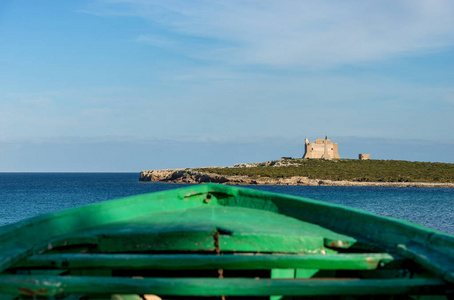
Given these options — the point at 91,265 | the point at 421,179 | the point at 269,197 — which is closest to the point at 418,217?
the point at 269,197

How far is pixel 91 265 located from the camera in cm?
336

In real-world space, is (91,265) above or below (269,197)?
below

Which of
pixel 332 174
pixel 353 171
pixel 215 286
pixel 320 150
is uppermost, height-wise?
pixel 320 150

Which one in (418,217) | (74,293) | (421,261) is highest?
(421,261)

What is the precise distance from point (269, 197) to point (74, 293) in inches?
113

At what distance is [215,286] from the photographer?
2.78m

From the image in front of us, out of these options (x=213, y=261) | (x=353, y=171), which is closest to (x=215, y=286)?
(x=213, y=261)

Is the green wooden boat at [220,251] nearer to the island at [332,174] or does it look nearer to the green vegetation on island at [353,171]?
the island at [332,174]

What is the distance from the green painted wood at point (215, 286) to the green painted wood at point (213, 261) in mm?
317

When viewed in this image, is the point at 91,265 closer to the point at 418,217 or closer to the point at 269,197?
the point at 269,197

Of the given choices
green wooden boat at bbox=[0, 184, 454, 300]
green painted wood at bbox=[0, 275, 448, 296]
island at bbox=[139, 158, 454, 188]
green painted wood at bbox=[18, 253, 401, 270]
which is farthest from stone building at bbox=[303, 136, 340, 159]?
green painted wood at bbox=[0, 275, 448, 296]

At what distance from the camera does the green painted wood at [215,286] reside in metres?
2.78

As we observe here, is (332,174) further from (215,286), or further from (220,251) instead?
(215,286)

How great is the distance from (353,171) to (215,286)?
3318 inches
